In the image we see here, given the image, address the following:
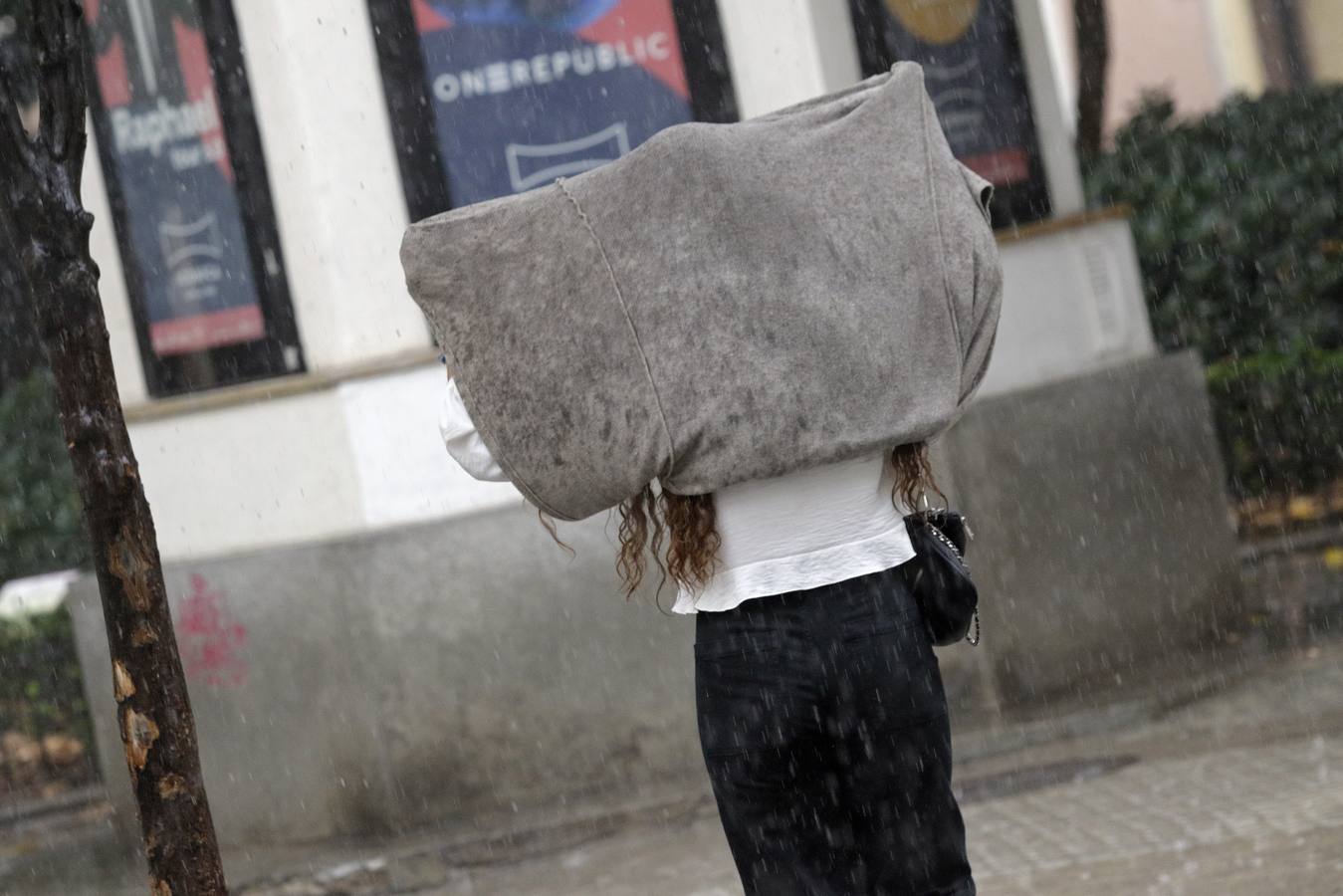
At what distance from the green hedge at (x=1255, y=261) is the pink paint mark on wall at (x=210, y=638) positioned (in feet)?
19.9

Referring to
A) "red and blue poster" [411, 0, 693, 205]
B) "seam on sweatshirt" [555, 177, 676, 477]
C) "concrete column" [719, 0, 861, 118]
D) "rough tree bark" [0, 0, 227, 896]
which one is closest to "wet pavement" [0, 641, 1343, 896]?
"rough tree bark" [0, 0, 227, 896]

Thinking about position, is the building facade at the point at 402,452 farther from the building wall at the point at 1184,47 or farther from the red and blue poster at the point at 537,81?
the building wall at the point at 1184,47

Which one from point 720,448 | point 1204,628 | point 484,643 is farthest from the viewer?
point 1204,628

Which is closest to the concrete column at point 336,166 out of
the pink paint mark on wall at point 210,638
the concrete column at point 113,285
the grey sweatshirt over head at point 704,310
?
the concrete column at point 113,285

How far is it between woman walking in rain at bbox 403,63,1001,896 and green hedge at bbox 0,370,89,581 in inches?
288

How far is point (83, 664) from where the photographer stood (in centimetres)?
742

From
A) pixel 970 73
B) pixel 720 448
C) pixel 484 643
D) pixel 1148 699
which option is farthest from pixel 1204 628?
pixel 720 448

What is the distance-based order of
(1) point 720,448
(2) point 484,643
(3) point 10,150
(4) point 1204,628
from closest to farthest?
(1) point 720,448 → (3) point 10,150 → (2) point 484,643 → (4) point 1204,628

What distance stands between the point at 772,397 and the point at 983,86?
518 cm

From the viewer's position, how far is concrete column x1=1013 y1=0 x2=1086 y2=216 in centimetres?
783

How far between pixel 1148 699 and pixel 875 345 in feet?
15.0

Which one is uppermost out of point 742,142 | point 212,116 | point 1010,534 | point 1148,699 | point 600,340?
point 212,116

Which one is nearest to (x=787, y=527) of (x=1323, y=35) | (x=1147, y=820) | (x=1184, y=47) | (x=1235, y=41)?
(x=1147, y=820)

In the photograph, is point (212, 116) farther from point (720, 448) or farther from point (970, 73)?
point (720, 448)
